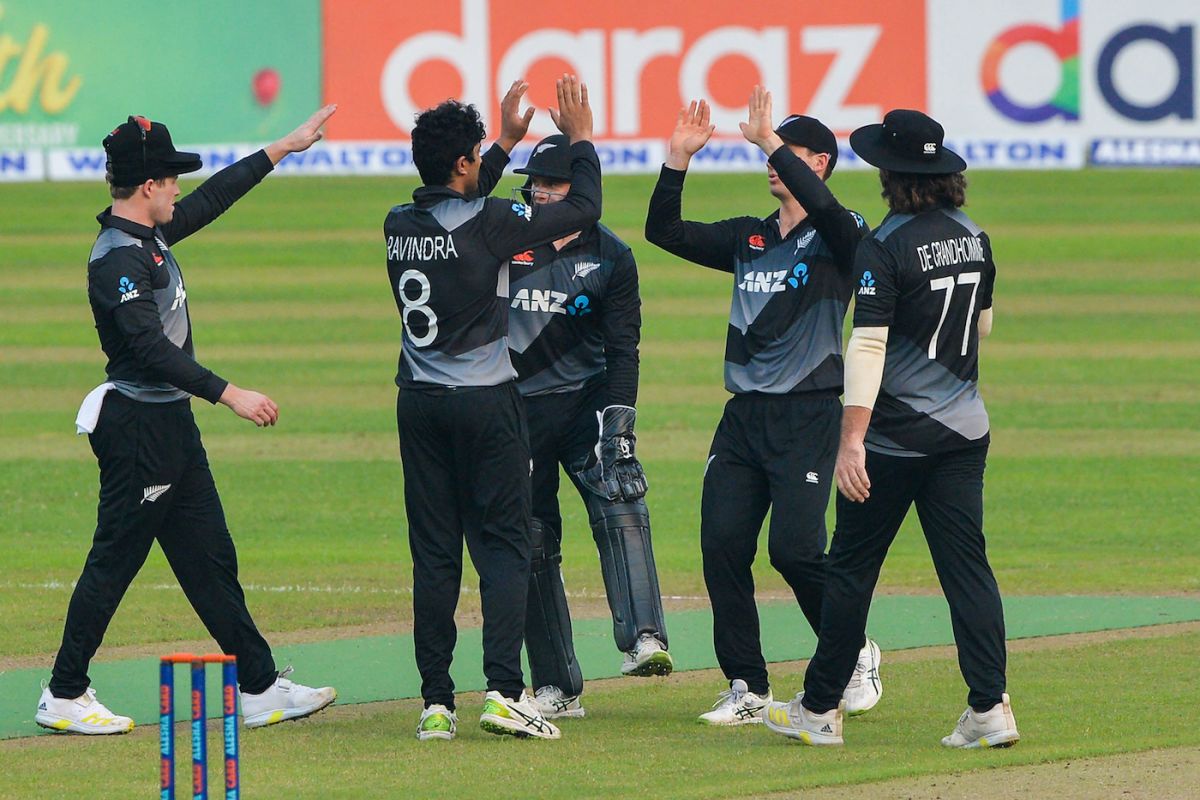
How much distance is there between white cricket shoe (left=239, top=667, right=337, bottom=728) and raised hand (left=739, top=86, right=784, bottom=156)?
8.18 ft

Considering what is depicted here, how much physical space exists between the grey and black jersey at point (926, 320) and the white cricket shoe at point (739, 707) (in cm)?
112

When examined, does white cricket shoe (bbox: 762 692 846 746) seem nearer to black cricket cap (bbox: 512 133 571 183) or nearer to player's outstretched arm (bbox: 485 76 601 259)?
player's outstretched arm (bbox: 485 76 601 259)

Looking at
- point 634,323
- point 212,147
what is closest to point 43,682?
point 634,323

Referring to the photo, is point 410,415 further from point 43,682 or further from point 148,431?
point 43,682

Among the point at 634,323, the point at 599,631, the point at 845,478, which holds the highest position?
the point at 634,323

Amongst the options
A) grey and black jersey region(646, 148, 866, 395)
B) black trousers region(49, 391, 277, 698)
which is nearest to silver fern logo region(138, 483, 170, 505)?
black trousers region(49, 391, 277, 698)

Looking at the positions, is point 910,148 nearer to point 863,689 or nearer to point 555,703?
point 863,689

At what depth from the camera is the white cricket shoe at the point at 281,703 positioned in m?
7.00

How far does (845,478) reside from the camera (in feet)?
20.0

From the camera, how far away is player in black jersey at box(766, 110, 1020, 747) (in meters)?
6.20

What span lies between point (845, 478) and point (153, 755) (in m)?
2.43

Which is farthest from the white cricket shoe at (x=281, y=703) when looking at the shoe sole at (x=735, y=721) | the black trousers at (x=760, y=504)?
the black trousers at (x=760, y=504)

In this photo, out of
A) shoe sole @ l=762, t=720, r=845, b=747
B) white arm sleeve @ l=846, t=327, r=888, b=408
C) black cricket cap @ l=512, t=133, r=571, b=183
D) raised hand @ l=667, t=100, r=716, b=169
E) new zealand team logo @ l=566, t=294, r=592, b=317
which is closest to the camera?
white arm sleeve @ l=846, t=327, r=888, b=408

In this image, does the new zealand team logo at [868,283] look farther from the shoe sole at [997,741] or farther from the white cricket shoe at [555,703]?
Answer: the white cricket shoe at [555,703]
